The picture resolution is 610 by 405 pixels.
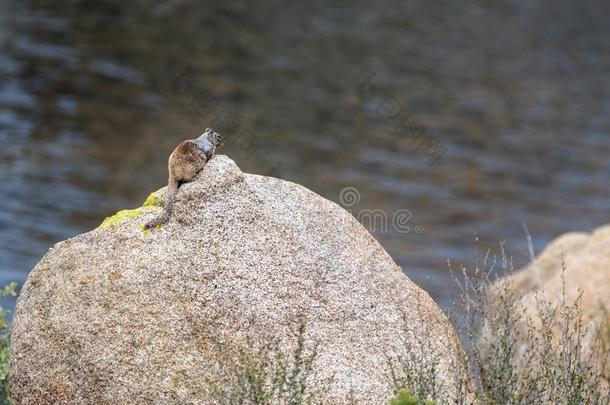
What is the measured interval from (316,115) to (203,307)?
1684cm

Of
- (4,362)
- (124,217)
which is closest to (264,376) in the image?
(124,217)

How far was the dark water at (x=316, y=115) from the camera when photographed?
1758 cm

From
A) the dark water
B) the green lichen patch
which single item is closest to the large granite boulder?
the green lichen patch

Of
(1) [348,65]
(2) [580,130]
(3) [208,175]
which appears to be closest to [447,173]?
(2) [580,130]

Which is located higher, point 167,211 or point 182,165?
point 182,165

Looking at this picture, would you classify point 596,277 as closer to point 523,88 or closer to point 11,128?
point 11,128

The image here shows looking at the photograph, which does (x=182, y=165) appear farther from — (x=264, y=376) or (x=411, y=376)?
(x=411, y=376)

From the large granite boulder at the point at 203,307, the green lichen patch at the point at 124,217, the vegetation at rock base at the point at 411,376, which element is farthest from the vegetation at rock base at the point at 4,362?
the vegetation at rock base at the point at 411,376

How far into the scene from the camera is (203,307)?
6.13m

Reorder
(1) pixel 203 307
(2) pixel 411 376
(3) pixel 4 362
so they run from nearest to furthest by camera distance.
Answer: (2) pixel 411 376, (1) pixel 203 307, (3) pixel 4 362

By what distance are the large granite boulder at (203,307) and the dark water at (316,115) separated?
720 centimetres

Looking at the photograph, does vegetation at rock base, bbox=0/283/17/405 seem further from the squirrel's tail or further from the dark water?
the dark water

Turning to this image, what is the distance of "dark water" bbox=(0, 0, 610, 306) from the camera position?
17.6 metres

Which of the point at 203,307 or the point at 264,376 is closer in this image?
the point at 264,376
